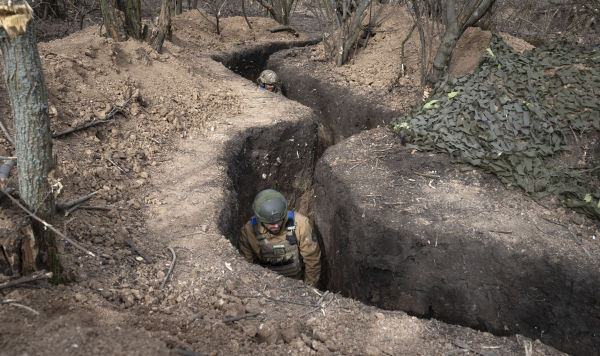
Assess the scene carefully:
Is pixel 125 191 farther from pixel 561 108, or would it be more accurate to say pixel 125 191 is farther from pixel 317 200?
pixel 561 108

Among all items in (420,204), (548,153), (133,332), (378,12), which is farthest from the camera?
(378,12)

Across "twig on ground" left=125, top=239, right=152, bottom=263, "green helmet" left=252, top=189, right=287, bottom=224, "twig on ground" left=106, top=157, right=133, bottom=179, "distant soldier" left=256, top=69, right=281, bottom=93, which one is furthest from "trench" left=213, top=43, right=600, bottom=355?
"distant soldier" left=256, top=69, right=281, bottom=93

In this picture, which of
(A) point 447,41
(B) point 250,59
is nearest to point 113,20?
(B) point 250,59

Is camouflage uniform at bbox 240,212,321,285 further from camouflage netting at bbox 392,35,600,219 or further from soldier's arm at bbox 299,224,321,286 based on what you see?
camouflage netting at bbox 392,35,600,219

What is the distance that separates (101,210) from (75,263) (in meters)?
0.89

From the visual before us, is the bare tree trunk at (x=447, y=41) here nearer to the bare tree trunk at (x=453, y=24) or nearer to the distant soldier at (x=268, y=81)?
the bare tree trunk at (x=453, y=24)

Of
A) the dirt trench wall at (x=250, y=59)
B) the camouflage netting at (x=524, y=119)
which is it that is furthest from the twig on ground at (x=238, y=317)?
the dirt trench wall at (x=250, y=59)

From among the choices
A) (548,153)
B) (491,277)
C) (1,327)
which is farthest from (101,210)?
(548,153)

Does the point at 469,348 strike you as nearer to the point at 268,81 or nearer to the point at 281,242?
the point at 281,242

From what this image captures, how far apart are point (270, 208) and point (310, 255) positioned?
83 cm

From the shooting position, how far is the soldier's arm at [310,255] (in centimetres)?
458

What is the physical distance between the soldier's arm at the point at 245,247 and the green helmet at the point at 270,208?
1.37 feet

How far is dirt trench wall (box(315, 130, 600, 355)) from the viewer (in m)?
3.49

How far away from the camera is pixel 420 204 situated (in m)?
4.18
